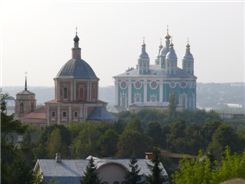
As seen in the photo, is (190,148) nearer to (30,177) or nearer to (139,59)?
(30,177)

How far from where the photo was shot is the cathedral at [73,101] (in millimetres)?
71438

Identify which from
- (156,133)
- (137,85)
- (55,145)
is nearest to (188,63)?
(137,85)

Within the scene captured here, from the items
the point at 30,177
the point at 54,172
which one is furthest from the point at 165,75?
the point at 30,177

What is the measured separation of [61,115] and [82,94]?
2.09 metres

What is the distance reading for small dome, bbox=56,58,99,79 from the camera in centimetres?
7175

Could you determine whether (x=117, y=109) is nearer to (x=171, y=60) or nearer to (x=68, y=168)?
(x=171, y=60)

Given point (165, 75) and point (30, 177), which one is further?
point (165, 75)

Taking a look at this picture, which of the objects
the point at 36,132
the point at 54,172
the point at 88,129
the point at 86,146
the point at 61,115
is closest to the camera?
the point at 54,172

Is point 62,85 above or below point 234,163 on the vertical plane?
above

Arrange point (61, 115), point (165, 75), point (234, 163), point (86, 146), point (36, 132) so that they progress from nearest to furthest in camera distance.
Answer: point (234, 163)
point (86, 146)
point (36, 132)
point (61, 115)
point (165, 75)

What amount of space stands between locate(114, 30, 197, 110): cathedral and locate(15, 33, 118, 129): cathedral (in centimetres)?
4868

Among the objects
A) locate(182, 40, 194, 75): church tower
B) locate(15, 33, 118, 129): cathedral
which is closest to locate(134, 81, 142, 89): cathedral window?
locate(182, 40, 194, 75): church tower

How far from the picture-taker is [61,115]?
71.9 m

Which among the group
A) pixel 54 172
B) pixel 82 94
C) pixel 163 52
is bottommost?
pixel 54 172
